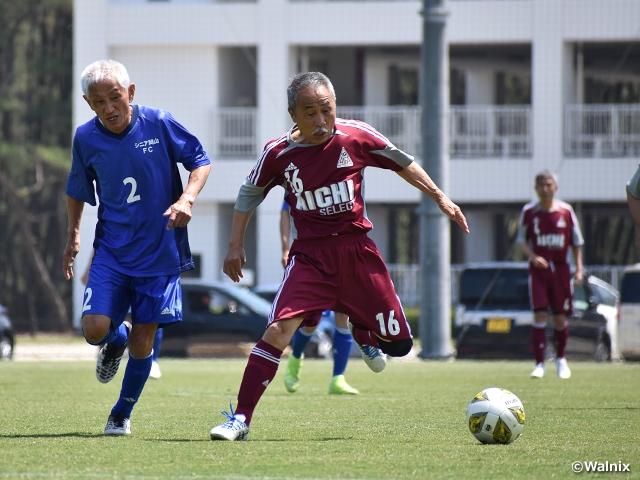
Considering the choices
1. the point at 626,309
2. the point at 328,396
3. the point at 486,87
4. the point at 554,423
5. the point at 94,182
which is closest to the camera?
the point at 94,182

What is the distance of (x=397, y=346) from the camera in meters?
7.30

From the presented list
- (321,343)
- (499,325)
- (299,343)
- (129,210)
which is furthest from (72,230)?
(321,343)

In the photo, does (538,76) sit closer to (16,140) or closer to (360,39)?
(360,39)

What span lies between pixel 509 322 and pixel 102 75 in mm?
14601

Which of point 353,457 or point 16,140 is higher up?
point 16,140

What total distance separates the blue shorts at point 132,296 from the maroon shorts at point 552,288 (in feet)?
25.3

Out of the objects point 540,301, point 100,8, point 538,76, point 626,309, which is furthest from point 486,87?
point 540,301

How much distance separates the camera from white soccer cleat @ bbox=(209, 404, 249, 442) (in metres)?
6.65

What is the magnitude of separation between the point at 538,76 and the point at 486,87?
3.39m

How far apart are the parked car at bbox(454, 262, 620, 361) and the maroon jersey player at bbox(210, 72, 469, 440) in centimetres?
1357

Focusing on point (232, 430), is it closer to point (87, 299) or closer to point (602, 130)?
point (87, 299)

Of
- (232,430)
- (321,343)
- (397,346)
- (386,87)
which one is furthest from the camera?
(386,87)

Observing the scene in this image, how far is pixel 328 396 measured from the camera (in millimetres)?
10875

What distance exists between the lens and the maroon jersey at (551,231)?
14.2 meters
